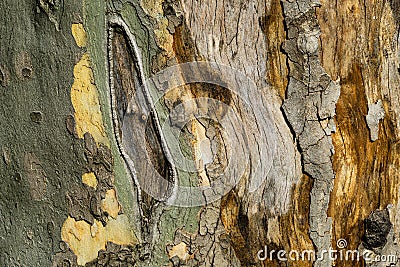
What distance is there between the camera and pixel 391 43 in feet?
5.25

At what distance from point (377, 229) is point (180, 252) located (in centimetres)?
59

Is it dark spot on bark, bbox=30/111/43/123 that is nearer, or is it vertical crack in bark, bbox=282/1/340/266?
vertical crack in bark, bbox=282/1/340/266

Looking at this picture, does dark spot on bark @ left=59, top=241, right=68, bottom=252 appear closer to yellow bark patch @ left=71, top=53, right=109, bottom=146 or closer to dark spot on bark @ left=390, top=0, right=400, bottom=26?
yellow bark patch @ left=71, top=53, right=109, bottom=146

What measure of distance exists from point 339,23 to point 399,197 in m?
0.56

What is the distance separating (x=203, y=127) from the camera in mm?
1638

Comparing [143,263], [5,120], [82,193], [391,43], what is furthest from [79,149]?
[391,43]

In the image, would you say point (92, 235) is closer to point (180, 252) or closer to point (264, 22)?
point (180, 252)

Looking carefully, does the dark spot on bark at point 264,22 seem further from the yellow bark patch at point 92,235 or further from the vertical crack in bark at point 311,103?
the yellow bark patch at point 92,235

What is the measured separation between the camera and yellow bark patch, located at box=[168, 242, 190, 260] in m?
1.70

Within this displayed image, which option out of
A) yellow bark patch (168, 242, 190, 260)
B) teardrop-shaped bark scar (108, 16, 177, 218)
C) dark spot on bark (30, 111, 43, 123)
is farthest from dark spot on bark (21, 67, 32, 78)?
yellow bark patch (168, 242, 190, 260)

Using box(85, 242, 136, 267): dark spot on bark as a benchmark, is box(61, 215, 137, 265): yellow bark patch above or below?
above

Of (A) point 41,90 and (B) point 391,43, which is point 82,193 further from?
(B) point 391,43

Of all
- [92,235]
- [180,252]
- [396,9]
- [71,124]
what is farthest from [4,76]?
[396,9]

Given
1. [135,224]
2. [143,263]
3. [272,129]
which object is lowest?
[143,263]
